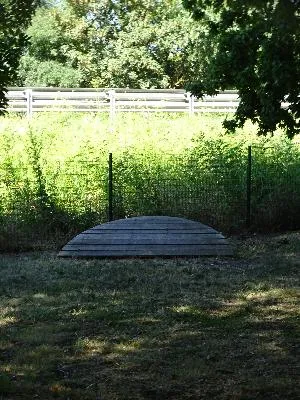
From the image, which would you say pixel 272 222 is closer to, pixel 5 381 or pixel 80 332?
pixel 80 332

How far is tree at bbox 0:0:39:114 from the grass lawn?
2289 mm

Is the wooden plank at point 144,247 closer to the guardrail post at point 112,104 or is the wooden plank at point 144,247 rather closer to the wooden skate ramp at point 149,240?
A: the wooden skate ramp at point 149,240

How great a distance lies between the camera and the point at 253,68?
8.34 m

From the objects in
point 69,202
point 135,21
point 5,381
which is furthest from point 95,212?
point 135,21

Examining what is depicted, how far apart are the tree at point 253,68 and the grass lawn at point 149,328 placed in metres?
2.16

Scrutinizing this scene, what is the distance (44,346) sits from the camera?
20.6ft

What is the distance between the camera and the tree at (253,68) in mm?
7520

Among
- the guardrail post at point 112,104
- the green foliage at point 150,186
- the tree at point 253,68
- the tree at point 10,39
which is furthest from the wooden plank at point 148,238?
the guardrail post at point 112,104

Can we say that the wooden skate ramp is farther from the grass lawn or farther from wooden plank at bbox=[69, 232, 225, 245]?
the grass lawn

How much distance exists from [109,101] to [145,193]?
12.6 m

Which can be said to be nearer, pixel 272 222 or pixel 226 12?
pixel 226 12

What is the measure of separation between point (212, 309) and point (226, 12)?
348 centimetres

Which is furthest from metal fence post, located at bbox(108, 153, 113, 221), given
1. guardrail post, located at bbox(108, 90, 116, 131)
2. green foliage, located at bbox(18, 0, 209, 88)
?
green foliage, located at bbox(18, 0, 209, 88)

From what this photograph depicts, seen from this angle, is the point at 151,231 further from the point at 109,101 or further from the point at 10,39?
the point at 109,101
